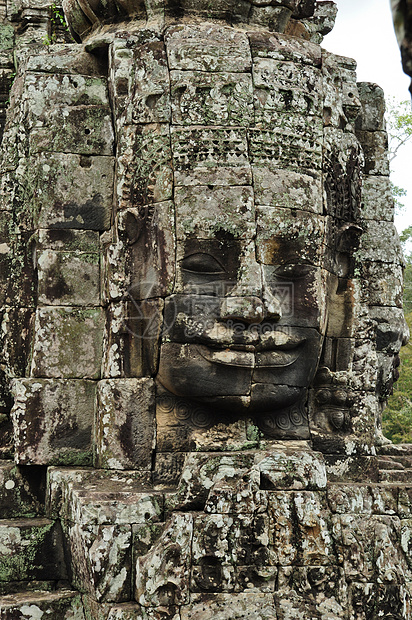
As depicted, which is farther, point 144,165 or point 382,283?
point 382,283

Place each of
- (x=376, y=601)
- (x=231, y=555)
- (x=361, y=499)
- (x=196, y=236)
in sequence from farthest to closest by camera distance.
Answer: (x=361, y=499) < (x=196, y=236) < (x=376, y=601) < (x=231, y=555)

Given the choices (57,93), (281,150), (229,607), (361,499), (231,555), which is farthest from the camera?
(57,93)

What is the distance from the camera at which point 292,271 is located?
21.0 ft

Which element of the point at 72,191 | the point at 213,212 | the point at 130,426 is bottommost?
the point at 130,426

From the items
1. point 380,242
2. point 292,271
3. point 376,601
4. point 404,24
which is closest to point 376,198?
point 380,242

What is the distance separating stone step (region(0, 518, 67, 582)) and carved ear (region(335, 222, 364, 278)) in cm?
281

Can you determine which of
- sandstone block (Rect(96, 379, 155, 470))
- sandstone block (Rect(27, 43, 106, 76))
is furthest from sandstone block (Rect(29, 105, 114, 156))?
sandstone block (Rect(96, 379, 155, 470))

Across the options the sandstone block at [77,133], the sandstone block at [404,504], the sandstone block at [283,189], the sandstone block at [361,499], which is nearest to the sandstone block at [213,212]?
the sandstone block at [283,189]

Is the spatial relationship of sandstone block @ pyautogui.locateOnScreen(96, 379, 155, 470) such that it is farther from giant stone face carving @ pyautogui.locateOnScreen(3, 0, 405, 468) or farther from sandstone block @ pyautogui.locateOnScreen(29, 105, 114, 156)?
sandstone block @ pyautogui.locateOnScreen(29, 105, 114, 156)

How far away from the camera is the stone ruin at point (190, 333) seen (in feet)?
19.1

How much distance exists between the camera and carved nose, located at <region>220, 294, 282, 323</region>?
6.14 meters

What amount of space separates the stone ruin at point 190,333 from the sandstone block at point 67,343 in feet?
0.05

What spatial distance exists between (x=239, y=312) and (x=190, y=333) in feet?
1.18

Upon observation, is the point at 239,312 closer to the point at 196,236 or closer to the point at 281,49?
the point at 196,236
